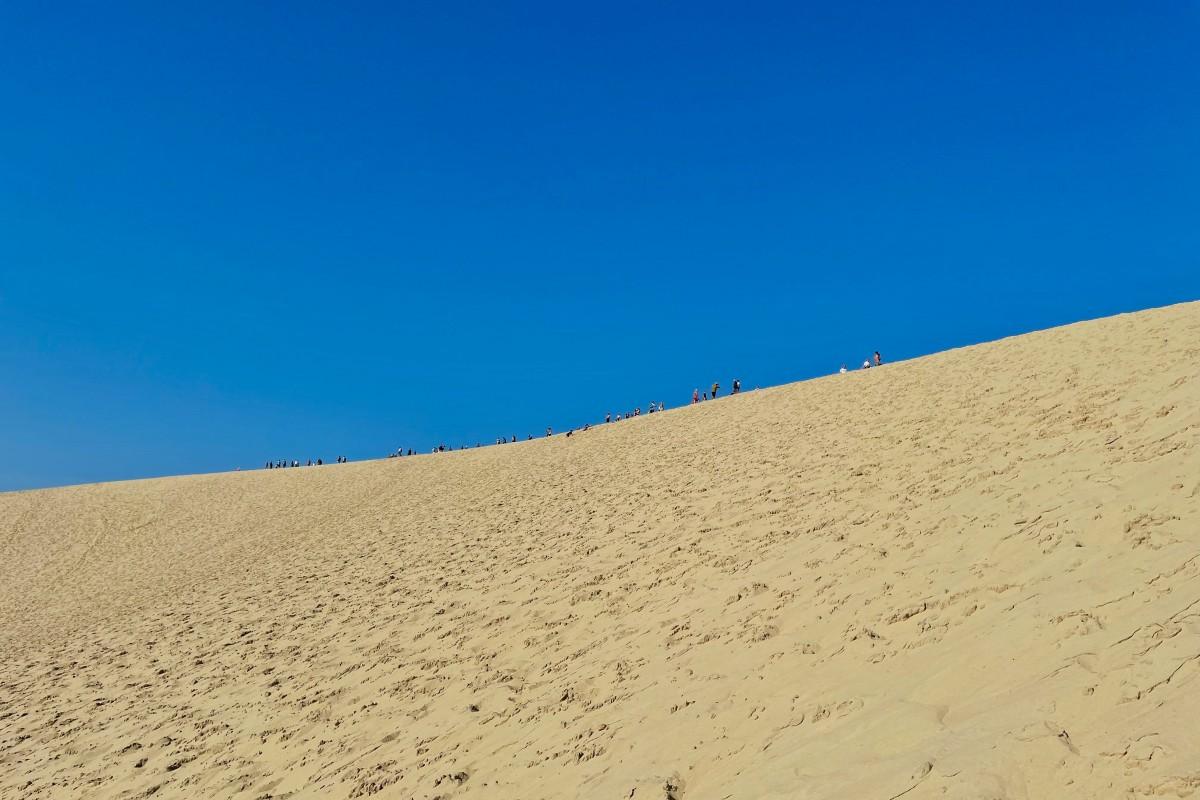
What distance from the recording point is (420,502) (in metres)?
28.8

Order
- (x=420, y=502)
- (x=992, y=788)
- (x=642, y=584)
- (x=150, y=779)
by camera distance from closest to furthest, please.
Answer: (x=992, y=788), (x=150, y=779), (x=642, y=584), (x=420, y=502)

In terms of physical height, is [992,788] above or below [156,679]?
below

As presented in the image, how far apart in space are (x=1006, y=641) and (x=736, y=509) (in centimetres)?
845

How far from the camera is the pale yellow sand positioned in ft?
17.2

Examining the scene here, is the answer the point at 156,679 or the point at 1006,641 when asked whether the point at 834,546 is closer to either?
the point at 1006,641

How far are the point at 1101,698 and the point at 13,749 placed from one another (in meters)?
13.7

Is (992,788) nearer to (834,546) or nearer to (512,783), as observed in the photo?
(512,783)

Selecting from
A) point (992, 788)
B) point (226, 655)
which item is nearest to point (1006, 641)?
point (992, 788)

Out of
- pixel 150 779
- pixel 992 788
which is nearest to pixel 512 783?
pixel 992 788

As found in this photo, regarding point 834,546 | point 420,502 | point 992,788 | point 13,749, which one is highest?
point 420,502

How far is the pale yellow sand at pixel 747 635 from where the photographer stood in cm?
525

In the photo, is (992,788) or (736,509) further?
(736,509)

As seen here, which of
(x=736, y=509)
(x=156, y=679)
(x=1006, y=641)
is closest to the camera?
(x=1006, y=641)

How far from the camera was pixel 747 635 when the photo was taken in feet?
27.2
